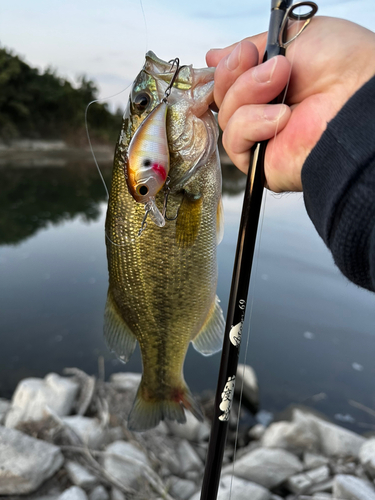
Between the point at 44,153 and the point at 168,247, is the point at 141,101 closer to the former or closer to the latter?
the point at 168,247

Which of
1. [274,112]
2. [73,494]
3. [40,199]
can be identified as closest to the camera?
[274,112]

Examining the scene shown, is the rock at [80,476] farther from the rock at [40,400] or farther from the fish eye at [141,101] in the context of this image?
the fish eye at [141,101]

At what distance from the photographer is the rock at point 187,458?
276 cm

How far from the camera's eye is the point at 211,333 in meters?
1.50

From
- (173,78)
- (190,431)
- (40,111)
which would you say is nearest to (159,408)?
(173,78)

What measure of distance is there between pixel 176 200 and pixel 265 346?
3381 millimetres

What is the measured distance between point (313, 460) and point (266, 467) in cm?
43

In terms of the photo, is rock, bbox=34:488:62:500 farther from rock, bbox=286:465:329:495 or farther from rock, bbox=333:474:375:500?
rock, bbox=333:474:375:500

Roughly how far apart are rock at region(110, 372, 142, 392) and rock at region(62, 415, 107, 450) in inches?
21.6

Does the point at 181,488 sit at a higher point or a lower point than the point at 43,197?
lower

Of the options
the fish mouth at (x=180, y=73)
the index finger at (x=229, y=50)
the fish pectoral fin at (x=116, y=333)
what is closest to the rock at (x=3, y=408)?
the fish pectoral fin at (x=116, y=333)

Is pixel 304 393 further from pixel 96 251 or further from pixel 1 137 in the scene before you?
pixel 1 137

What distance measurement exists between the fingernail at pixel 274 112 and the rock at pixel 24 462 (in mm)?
2650

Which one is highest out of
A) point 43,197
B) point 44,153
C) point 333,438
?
point 44,153
